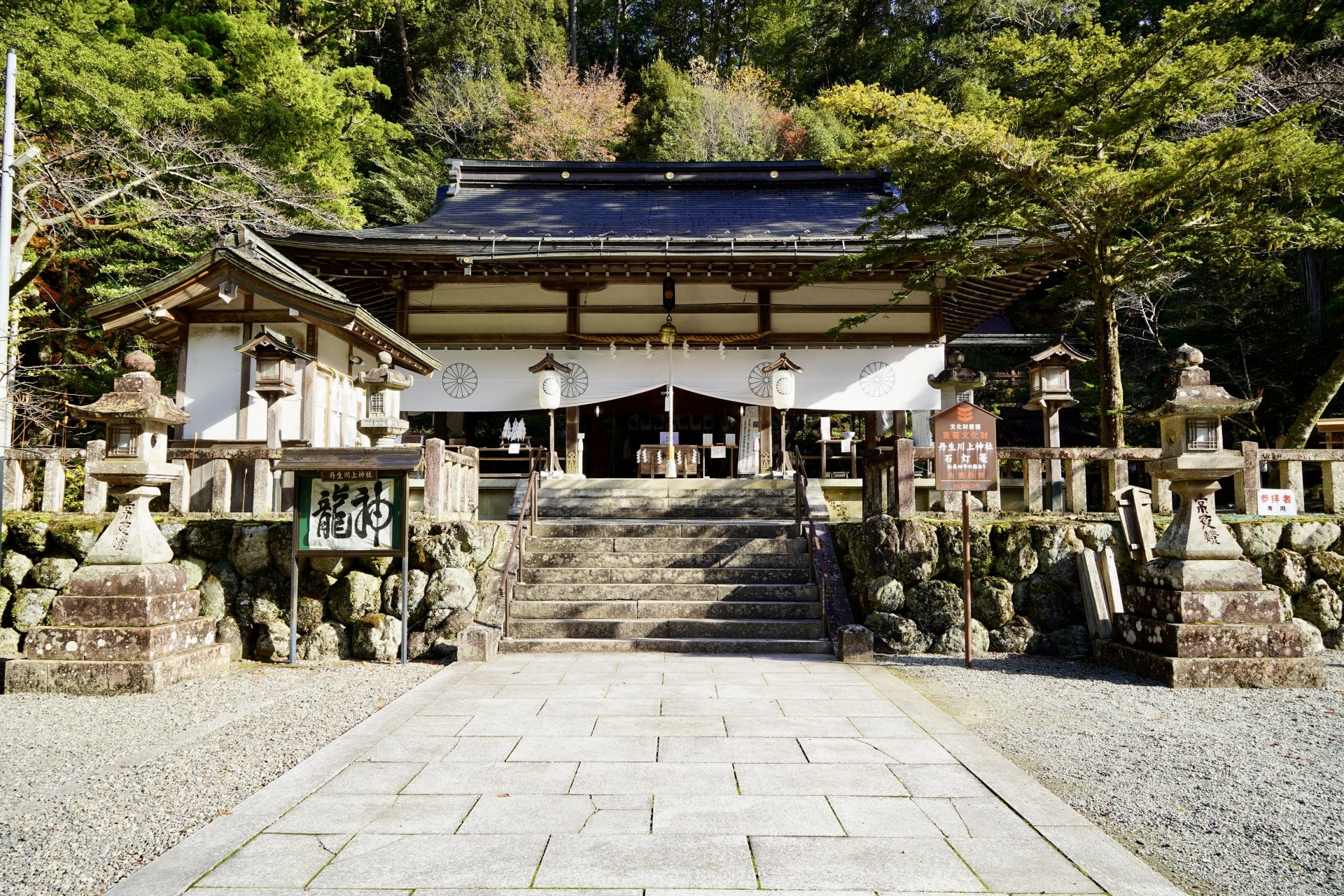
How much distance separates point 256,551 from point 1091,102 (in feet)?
33.5

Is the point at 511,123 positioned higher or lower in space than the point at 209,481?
higher

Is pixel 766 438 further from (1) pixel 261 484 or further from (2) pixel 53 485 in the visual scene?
(2) pixel 53 485

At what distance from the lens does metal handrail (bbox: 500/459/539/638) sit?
752 centimetres

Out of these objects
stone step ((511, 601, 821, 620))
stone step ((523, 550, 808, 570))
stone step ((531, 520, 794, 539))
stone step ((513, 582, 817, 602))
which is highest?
stone step ((531, 520, 794, 539))

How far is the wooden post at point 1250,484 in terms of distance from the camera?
7.70 m

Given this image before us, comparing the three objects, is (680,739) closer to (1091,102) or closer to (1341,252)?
(1091,102)

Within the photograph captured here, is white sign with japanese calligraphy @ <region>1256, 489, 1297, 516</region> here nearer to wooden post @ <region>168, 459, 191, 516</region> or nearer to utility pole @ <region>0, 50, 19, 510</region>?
wooden post @ <region>168, 459, 191, 516</region>

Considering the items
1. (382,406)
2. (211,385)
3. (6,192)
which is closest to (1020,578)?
(382,406)

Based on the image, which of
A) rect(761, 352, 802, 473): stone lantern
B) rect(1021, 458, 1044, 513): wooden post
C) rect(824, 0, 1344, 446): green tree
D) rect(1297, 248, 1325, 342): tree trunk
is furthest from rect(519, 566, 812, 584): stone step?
rect(1297, 248, 1325, 342): tree trunk

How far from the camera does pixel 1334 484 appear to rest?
8125 millimetres

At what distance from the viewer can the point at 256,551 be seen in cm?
780

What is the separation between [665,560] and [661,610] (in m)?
0.88

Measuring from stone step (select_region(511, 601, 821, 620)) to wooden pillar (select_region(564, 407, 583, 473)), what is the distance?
5270 millimetres

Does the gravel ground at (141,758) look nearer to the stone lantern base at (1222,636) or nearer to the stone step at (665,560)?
Result: the stone step at (665,560)
